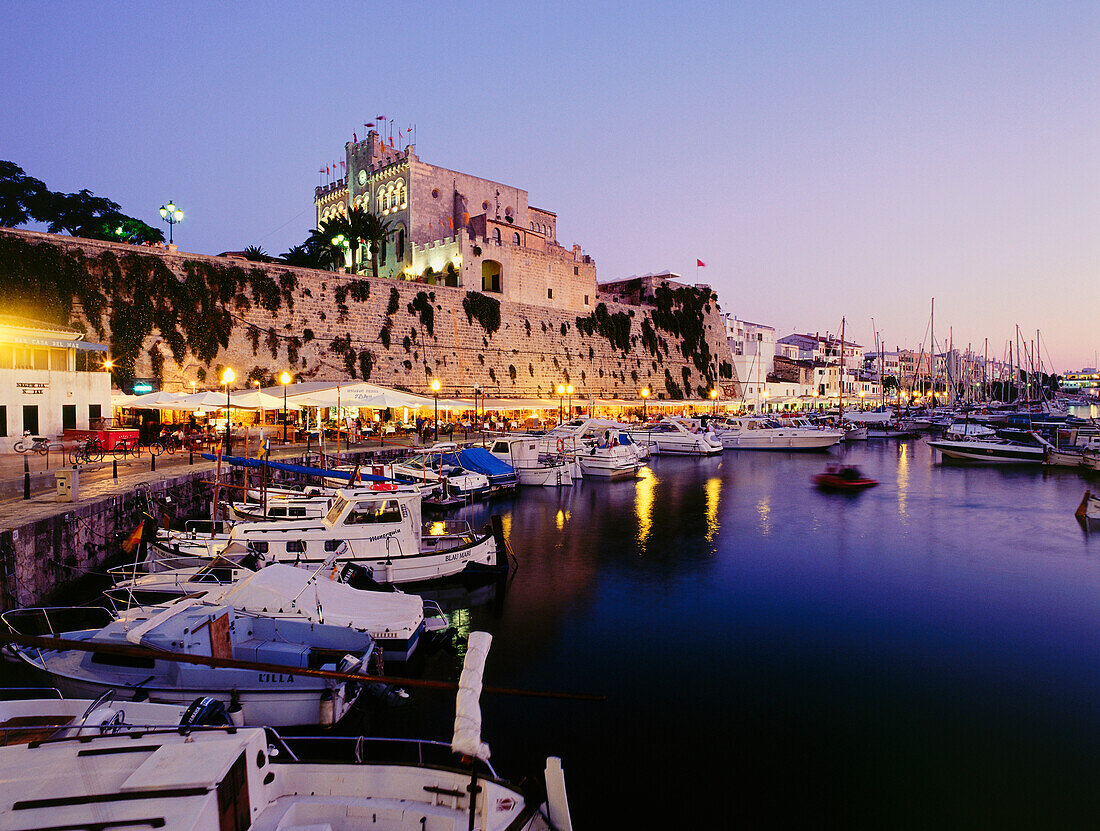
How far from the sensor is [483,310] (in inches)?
1709

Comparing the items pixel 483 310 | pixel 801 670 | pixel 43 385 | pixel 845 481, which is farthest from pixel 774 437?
pixel 43 385

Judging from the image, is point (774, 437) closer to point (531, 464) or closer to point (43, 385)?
point (531, 464)

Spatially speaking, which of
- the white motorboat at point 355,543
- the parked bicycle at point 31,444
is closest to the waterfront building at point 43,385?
the parked bicycle at point 31,444

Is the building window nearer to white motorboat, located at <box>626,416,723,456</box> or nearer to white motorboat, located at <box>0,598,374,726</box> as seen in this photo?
white motorboat, located at <box>0,598,374,726</box>

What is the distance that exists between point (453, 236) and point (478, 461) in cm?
3219

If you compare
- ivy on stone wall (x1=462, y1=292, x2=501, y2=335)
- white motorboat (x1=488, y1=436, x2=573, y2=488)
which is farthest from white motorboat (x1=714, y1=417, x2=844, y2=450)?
white motorboat (x1=488, y1=436, x2=573, y2=488)

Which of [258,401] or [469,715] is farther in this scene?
[258,401]

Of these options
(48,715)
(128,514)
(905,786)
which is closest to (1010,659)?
(905,786)

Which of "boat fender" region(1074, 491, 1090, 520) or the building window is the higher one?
the building window

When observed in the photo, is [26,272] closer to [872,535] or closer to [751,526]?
[751,526]

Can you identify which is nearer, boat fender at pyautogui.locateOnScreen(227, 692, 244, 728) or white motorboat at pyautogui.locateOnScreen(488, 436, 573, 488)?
boat fender at pyautogui.locateOnScreen(227, 692, 244, 728)

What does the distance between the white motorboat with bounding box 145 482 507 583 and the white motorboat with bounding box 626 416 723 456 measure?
80.9 ft

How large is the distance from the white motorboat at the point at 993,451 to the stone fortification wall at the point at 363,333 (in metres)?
23.9

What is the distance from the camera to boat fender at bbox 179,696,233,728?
5445 mm
